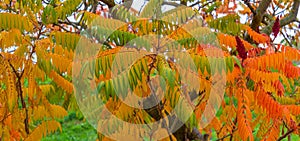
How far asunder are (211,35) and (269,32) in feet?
4.14

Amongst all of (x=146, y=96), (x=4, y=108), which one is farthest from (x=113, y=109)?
(x=4, y=108)

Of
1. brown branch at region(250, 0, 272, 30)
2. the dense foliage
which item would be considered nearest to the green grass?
brown branch at region(250, 0, 272, 30)

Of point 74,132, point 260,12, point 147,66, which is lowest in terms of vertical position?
point 74,132

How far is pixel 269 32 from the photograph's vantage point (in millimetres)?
3094

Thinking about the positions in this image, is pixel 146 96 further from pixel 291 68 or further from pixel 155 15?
pixel 291 68

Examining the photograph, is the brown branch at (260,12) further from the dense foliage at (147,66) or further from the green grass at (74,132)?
the green grass at (74,132)

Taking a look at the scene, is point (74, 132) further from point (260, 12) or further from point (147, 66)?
point (147, 66)

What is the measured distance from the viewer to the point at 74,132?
5793 mm

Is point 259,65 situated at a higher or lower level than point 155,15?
lower

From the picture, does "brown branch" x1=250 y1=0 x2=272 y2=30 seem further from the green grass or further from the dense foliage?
the green grass

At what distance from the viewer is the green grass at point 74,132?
5473 mm

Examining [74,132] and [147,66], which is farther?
[74,132]

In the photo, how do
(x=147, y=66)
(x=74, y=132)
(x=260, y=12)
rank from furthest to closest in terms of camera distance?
(x=74, y=132)
(x=260, y=12)
(x=147, y=66)

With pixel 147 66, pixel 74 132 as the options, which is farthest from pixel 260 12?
pixel 74 132
